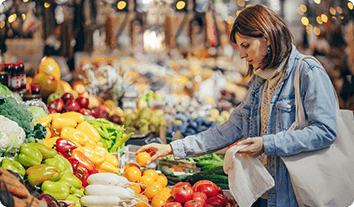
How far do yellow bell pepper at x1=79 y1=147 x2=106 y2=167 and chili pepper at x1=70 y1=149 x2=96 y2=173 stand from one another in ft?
0.32

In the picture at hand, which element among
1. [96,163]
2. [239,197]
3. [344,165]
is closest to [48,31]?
[96,163]

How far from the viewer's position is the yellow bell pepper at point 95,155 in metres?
2.61

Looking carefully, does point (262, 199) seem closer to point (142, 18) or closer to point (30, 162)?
point (30, 162)

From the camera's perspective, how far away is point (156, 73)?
5105mm

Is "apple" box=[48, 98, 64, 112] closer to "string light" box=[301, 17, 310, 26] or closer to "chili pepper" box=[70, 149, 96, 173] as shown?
"chili pepper" box=[70, 149, 96, 173]

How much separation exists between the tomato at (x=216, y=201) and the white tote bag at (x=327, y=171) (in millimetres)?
661

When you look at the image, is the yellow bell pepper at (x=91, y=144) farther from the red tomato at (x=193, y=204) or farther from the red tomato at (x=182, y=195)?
the red tomato at (x=193, y=204)

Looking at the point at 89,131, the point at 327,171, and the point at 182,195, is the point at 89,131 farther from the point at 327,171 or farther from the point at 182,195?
the point at 327,171

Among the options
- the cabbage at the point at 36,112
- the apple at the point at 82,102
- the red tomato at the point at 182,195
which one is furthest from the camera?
the apple at the point at 82,102

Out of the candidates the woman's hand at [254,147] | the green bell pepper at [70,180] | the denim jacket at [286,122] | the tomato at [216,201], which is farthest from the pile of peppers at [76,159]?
the woman's hand at [254,147]

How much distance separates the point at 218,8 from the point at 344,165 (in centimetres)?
404

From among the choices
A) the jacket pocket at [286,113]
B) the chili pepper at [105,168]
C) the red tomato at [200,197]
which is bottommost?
the chili pepper at [105,168]

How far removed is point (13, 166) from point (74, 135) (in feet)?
3.41

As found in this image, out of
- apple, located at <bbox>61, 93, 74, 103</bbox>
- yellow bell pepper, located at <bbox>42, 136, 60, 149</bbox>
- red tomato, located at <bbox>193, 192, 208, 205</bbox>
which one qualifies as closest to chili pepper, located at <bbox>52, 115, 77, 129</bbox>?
yellow bell pepper, located at <bbox>42, 136, 60, 149</bbox>
